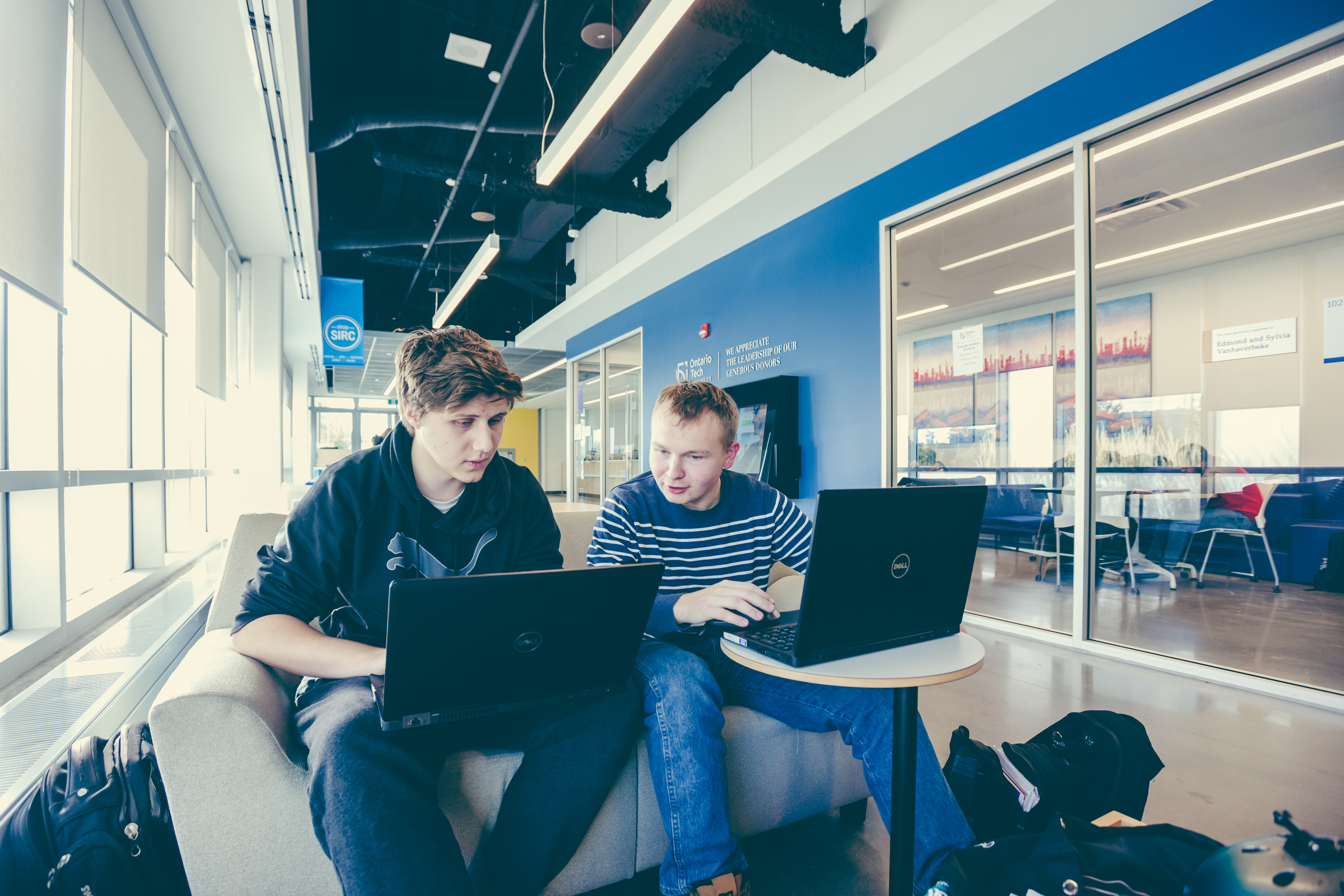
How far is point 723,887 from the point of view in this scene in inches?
46.1

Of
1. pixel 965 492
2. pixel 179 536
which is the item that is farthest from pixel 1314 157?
pixel 179 536

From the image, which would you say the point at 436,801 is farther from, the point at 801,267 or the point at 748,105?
the point at 748,105

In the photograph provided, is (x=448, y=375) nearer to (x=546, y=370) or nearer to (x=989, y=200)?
(x=989, y=200)

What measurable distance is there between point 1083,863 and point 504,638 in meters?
0.99

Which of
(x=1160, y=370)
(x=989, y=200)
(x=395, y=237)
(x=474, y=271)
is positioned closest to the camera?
(x=1160, y=370)

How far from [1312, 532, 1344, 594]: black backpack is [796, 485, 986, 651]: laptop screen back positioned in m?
4.60

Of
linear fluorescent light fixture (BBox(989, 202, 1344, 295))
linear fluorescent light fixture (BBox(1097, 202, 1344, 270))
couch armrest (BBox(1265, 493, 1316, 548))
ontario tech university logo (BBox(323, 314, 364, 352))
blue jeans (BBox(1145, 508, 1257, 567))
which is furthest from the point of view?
ontario tech university logo (BBox(323, 314, 364, 352))

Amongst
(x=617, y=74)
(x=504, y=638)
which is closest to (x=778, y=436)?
(x=617, y=74)

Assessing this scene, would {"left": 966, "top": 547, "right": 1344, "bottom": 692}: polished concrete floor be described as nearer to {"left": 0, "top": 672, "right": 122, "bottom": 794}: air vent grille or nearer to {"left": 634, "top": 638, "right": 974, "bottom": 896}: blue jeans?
{"left": 634, "top": 638, "right": 974, "bottom": 896}: blue jeans

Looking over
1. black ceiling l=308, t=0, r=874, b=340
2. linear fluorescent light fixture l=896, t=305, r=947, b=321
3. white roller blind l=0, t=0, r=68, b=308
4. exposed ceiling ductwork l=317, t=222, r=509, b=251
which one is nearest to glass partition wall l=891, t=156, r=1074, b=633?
linear fluorescent light fixture l=896, t=305, r=947, b=321

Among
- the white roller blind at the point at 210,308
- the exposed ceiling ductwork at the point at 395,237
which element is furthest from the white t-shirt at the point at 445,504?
the exposed ceiling ductwork at the point at 395,237

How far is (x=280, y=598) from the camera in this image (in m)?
1.28

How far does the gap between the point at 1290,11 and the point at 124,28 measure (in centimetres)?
477

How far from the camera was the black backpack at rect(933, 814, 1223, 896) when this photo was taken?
3.25ft
